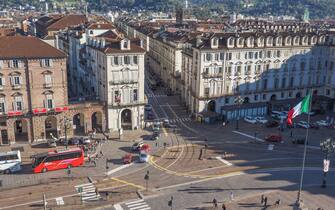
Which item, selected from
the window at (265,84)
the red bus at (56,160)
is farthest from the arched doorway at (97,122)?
the window at (265,84)

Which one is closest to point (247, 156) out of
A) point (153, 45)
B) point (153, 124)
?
point (153, 124)

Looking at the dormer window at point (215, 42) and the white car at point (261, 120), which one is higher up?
the dormer window at point (215, 42)

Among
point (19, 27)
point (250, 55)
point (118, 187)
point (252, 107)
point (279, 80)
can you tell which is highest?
point (19, 27)

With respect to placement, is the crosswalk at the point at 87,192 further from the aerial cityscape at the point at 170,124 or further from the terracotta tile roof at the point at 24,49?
the terracotta tile roof at the point at 24,49

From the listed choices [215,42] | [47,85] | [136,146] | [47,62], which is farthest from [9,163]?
[215,42]

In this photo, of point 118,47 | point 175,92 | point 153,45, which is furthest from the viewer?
point 153,45

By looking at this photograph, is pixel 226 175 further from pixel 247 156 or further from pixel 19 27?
pixel 19 27
